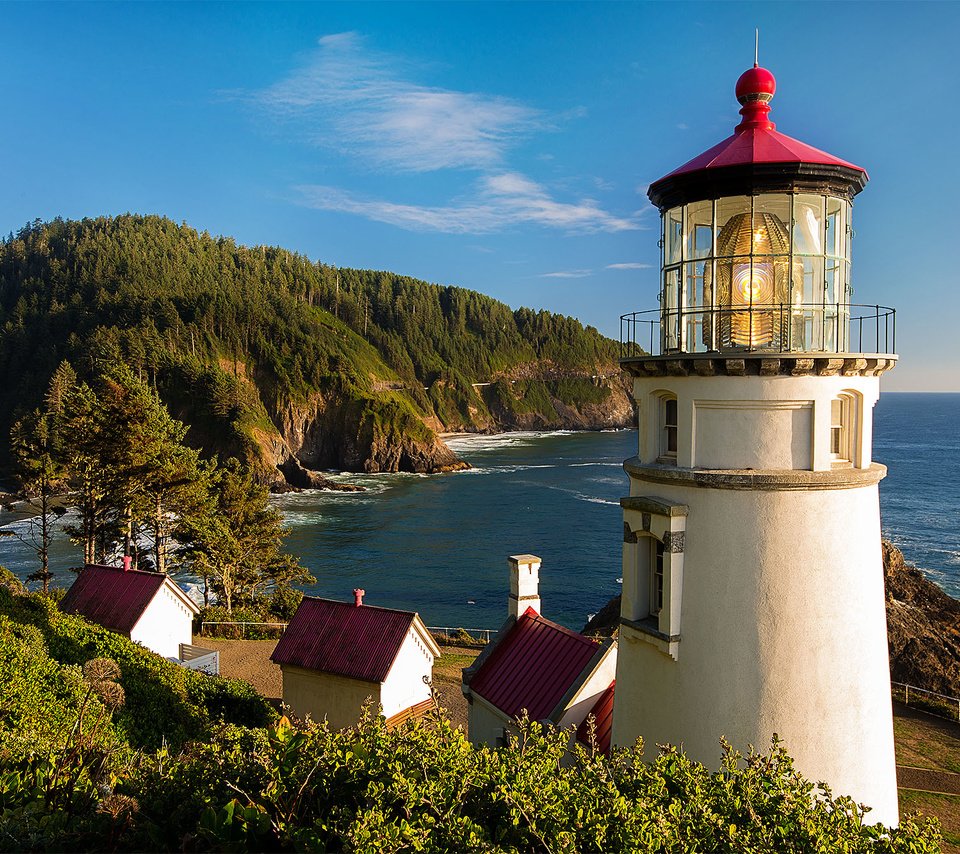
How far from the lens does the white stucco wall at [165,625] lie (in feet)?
66.7

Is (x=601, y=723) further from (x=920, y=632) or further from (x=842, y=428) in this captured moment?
(x=920, y=632)

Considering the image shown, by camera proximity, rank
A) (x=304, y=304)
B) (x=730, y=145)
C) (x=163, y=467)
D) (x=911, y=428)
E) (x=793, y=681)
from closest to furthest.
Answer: (x=793, y=681) → (x=730, y=145) → (x=163, y=467) → (x=304, y=304) → (x=911, y=428)

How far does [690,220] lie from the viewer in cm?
814

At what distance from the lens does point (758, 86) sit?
806cm

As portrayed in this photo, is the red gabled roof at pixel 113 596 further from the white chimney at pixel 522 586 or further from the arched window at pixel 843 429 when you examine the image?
the arched window at pixel 843 429

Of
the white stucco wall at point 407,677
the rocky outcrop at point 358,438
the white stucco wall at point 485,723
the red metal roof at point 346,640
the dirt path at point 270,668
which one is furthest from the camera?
the rocky outcrop at point 358,438

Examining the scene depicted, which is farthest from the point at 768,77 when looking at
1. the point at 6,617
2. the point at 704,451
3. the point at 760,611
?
the point at 6,617

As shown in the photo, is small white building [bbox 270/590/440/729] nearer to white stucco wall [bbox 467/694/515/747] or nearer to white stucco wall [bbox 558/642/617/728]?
white stucco wall [bbox 467/694/515/747]

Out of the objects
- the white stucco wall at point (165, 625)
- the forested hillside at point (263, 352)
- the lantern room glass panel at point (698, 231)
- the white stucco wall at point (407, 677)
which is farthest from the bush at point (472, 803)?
the forested hillside at point (263, 352)

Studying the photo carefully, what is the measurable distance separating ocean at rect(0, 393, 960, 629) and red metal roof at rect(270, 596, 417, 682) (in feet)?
62.2

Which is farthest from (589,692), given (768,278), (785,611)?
(768,278)

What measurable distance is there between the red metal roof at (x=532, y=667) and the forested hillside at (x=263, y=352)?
75571 mm

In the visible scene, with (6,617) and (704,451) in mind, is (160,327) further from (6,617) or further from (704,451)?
(704,451)

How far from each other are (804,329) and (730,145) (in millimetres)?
2153
